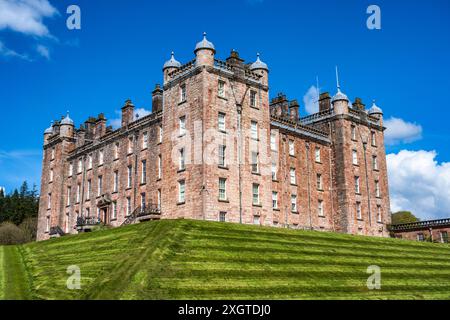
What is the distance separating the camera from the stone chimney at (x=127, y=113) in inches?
2033

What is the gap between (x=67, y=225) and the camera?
5731cm

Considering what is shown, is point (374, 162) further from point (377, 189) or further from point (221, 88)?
point (221, 88)

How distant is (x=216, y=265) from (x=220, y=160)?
53.9ft

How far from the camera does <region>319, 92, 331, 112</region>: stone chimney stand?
177 ft

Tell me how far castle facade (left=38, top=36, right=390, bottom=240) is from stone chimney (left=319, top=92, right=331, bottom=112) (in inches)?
4.7

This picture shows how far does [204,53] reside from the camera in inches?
1521

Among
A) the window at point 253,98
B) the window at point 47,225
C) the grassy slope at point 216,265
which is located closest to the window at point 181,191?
the grassy slope at point 216,265

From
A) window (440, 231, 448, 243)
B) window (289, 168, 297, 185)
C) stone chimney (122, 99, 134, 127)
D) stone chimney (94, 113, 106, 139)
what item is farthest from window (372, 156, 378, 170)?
stone chimney (94, 113, 106, 139)

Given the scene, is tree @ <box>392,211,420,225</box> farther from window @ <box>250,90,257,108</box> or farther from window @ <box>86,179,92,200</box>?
window @ <box>86,179,92,200</box>

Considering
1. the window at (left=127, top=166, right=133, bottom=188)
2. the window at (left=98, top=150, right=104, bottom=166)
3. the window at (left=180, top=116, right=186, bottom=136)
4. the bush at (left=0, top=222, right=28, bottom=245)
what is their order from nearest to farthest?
the window at (left=180, top=116, right=186, bottom=136)
the window at (left=127, top=166, right=133, bottom=188)
the window at (left=98, top=150, right=104, bottom=166)
the bush at (left=0, top=222, right=28, bottom=245)

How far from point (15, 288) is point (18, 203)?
78819 millimetres

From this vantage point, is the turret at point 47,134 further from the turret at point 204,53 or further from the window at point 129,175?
the turret at point 204,53
